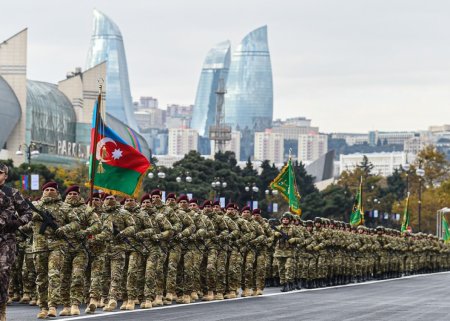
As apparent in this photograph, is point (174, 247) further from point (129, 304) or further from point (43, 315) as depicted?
point (43, 315)

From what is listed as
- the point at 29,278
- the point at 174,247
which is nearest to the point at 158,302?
the point at 174,247

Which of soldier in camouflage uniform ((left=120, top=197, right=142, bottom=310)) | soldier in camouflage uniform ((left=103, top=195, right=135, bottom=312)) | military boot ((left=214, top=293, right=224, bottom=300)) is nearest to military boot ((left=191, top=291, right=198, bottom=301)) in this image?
military boot ((left=214, top=293, right=224, bottom=300))

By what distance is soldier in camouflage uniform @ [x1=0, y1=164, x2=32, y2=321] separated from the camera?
52.1 feet

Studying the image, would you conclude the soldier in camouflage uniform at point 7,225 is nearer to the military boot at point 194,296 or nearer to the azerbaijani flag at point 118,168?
the azerbaijani flag at point 118,168

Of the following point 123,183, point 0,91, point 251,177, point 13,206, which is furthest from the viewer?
point 0,91

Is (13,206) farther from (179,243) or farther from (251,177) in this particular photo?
(251,177)

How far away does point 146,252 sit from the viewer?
22734 mm

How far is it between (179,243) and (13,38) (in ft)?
352

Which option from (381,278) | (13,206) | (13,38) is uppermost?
(13,38)

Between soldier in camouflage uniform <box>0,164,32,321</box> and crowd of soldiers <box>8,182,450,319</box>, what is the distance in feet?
10.2

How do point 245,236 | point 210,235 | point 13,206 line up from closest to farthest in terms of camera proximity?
point 13,206 < point 210,235 < point 245,236

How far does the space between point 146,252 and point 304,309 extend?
9.31ft

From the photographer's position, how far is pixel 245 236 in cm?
2731

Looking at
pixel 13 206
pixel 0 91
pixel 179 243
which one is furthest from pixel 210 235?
pixel 0 91
